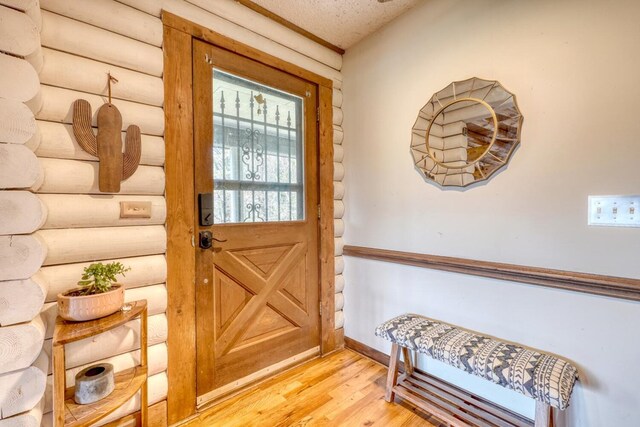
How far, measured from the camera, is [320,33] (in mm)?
2338

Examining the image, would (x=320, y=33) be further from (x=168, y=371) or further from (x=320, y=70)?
(x=168, y=371)

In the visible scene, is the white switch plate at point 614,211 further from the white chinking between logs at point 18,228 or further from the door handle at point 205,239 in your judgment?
the white chinking between logs at point 18,228

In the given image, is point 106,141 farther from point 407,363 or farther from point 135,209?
point 407,363

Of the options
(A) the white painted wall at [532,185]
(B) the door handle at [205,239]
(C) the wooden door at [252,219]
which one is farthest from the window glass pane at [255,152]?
(A) the white painted wall at [532,185]

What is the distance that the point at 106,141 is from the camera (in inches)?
56.0

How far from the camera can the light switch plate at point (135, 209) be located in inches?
58.7

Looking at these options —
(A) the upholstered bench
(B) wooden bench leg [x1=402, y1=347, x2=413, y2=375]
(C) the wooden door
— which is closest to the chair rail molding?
(A) the upholstered bench

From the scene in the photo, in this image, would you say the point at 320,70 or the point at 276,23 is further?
the point at 320,70

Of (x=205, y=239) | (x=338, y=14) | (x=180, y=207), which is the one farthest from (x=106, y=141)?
(x=338, y=14)

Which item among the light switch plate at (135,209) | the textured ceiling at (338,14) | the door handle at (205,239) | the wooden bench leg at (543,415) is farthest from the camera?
the textured ceiling at (338,14)

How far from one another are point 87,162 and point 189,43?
2.93 ft

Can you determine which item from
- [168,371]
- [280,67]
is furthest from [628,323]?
[280,67]

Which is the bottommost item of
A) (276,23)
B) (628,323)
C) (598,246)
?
(628,323)

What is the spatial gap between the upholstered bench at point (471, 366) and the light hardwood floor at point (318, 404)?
0.12 m
